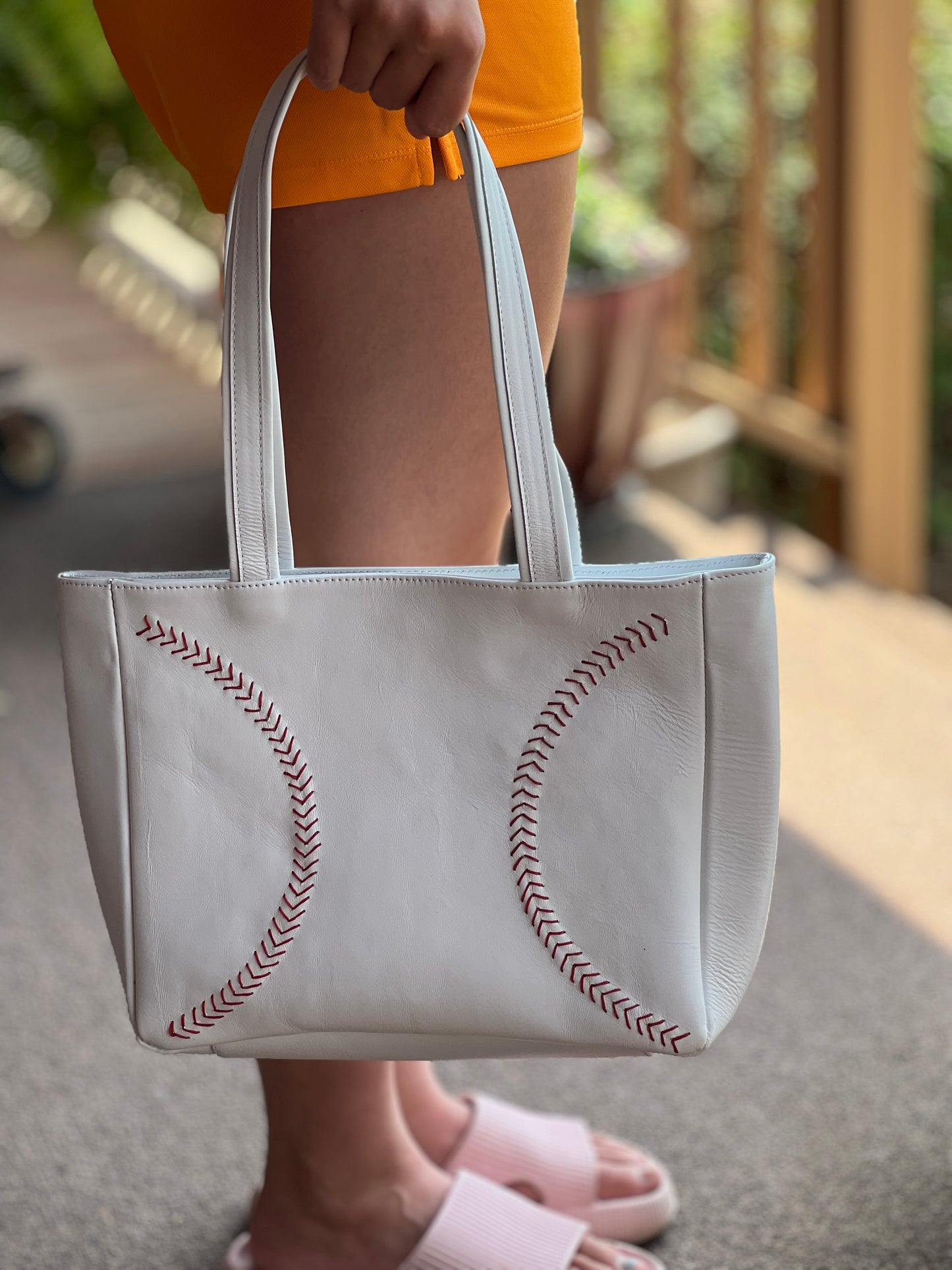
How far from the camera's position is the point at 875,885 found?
4.40 ft

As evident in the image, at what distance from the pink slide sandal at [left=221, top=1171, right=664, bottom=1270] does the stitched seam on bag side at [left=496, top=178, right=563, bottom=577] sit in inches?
18.2

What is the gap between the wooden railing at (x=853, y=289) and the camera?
2008 mm

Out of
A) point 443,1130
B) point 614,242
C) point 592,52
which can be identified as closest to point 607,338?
point 614,242

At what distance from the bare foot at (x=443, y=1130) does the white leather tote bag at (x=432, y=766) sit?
303mm

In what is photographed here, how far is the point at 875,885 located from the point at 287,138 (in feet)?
3.28

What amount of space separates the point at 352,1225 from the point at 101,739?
0.39 meters

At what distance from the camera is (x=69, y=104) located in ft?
8.86

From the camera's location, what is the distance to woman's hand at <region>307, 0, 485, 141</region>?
1.75 ft

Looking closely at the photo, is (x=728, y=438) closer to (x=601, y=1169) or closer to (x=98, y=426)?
(x=98, y=426)

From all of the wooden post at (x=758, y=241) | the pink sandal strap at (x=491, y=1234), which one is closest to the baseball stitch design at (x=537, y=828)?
the pink sandal strap at (x=491, y=1234)

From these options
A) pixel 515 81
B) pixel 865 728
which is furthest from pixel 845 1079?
pixel 515 81

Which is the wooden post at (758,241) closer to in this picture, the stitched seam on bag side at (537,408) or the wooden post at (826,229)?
the wooden post at (826,229)

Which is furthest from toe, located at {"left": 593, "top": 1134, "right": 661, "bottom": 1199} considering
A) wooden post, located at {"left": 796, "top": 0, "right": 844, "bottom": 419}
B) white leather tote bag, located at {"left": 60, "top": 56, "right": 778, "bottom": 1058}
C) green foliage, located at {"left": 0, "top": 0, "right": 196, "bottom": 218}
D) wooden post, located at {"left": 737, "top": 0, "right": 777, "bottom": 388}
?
green foliage, located at {"left": 0, "top": 0, "right": 196, "bottom": 218}

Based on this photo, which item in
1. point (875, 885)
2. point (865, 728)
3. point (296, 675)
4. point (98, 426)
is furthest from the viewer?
point (98, 426)
